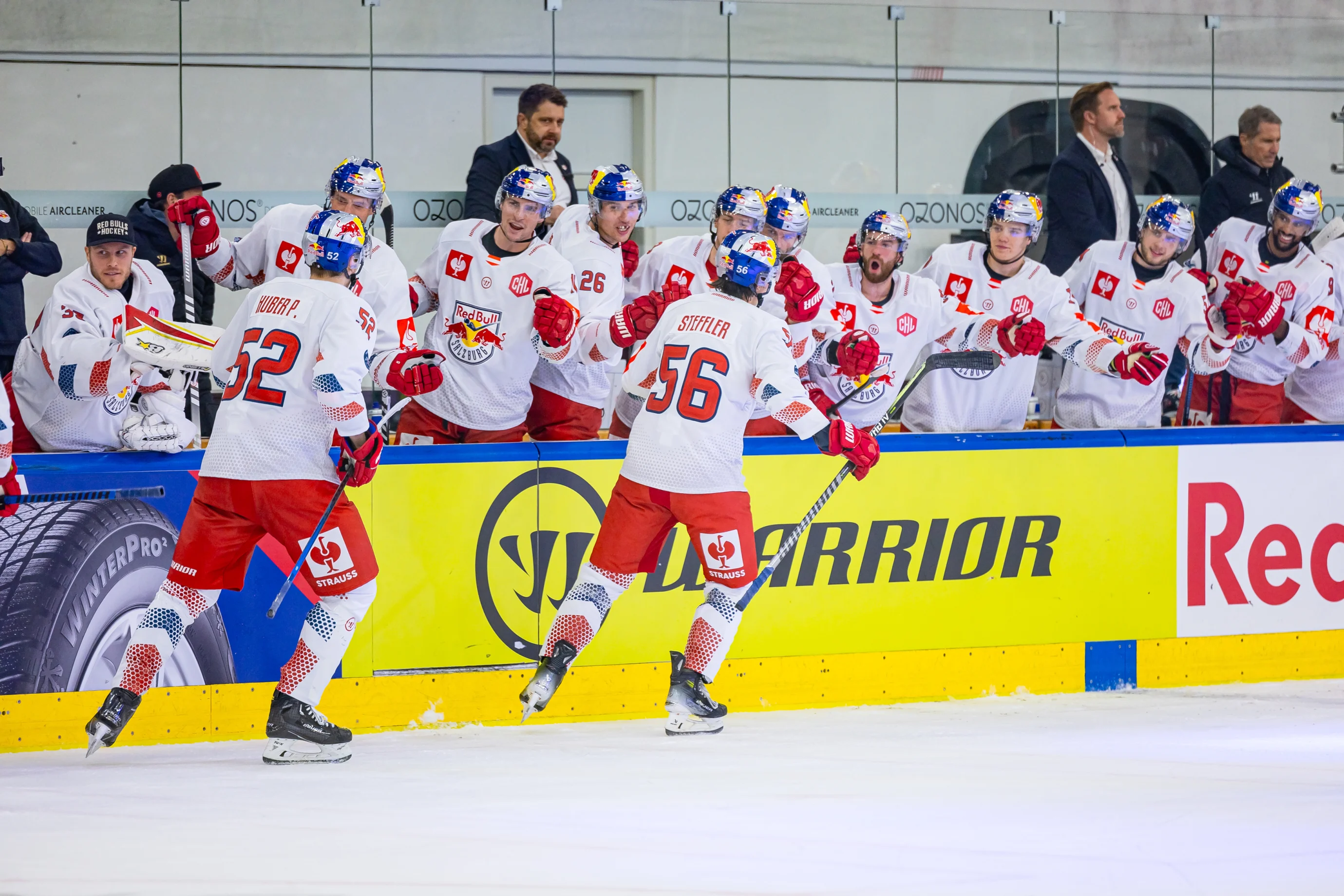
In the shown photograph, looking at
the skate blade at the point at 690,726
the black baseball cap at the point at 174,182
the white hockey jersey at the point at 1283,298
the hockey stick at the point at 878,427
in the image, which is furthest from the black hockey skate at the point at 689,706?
the white hockey jersey at the point at 1283,298

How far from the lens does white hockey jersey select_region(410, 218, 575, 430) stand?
17.0ft

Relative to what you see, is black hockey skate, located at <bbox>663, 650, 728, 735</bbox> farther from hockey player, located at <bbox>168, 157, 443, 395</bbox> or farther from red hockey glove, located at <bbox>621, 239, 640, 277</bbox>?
red hockey glove, located at <bbox>621, 239, 640, 277</bbox>

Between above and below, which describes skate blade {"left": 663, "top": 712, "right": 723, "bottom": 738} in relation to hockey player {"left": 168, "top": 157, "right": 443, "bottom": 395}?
below

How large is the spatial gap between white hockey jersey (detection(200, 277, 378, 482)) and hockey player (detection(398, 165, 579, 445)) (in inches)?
38.5

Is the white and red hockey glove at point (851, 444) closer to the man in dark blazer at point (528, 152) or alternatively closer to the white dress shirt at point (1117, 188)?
the man in dark blazer at point (528, 152)

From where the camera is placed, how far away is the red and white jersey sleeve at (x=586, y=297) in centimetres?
534

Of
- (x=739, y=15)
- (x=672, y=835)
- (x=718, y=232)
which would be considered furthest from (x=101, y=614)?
(x=739, y=15)

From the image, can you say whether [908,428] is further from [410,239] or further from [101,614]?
[101,614]

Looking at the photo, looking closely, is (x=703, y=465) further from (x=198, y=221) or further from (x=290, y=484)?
(x=198, y=221)

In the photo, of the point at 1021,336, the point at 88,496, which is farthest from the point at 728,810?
the point at 1021,336

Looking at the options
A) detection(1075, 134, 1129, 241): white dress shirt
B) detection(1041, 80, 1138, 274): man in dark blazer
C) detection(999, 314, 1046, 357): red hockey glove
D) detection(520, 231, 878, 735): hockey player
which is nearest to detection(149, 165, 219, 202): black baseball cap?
detection(520, 231, 878, 735): hockey player

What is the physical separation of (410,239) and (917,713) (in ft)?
8.88

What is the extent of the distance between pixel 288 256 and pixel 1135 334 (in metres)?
3.19

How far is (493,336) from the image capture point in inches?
204
